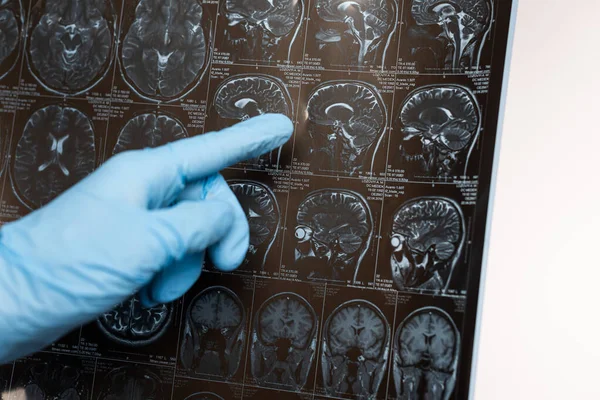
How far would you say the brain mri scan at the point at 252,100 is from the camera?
1281 millimetres

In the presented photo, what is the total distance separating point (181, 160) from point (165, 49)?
440 millimetres

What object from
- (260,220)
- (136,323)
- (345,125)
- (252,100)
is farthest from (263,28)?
(136,323)

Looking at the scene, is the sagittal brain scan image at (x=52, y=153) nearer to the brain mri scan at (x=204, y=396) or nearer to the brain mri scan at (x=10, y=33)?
the brain mri scan at (x=10, y=33)

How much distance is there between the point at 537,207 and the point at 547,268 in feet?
0.33

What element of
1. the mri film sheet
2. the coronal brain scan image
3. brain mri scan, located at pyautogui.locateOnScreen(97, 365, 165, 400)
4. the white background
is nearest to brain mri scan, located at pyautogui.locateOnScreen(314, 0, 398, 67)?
the mri film sheet

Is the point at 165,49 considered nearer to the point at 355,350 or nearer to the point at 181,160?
the point at 181,160

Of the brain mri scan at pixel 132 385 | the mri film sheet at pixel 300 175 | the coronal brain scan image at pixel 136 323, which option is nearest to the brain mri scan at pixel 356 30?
the mri film sheet at pixel 300 175

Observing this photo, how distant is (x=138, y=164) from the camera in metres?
0.93

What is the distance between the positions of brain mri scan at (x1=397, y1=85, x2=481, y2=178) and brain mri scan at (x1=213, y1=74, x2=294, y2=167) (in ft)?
0.74

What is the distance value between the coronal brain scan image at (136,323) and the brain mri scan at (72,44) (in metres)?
0.47

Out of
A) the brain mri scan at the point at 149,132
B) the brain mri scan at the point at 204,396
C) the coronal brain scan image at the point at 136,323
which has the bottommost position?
the brain mri scan at the point at 204,396

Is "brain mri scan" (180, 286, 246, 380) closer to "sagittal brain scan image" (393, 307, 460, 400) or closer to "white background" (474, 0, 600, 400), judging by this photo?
"sagittal brain scan image" (393, 307, 460, 400)

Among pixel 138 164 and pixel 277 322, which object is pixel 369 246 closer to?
pixel 277 322

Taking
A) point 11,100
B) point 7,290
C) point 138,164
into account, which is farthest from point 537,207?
point 11,100
